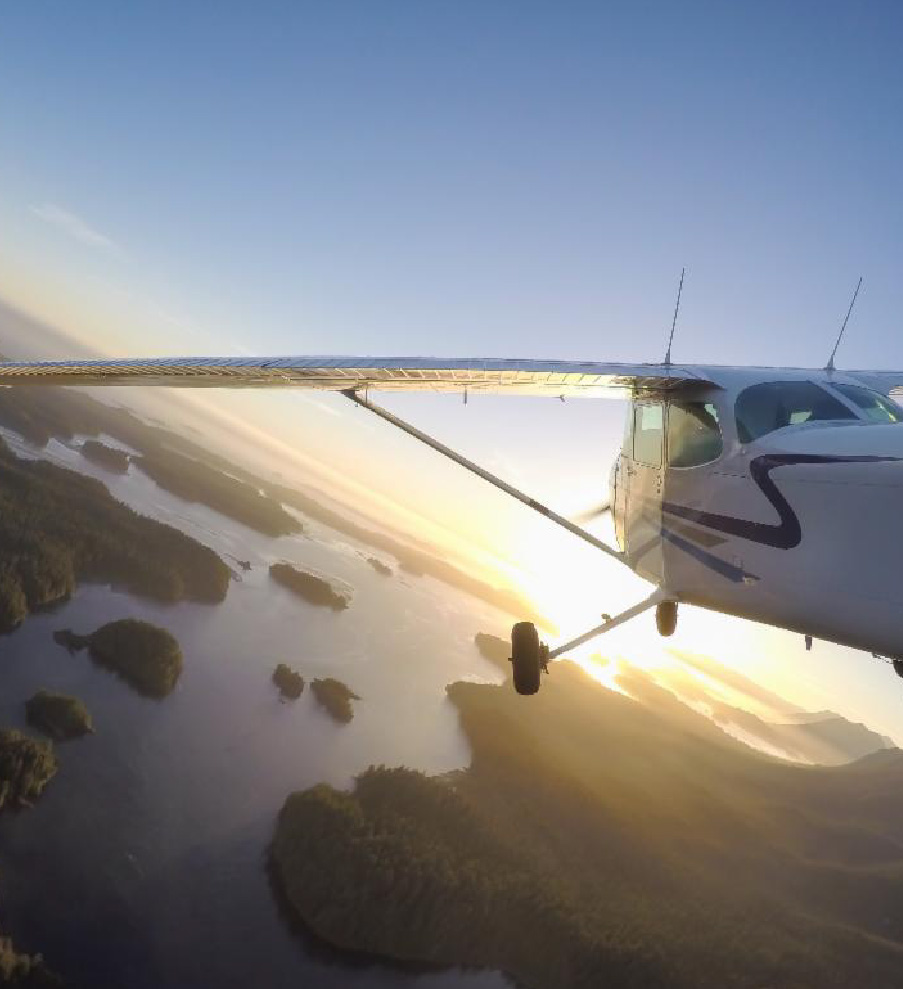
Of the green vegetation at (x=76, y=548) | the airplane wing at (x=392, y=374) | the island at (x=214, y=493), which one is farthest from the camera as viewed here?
the island at (x=214, y=493)

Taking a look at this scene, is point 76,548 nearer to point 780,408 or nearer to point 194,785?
point 194,785

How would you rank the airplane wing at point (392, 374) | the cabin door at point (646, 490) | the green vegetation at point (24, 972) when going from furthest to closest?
the green vegetation at point (24, 972) < the cabin door at point (646, 490) < the airplane wing at point (392, 374)

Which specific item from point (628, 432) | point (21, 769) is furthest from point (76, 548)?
point (628, 432)

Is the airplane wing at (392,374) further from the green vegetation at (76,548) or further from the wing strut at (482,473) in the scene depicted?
the green vegetation at (76,548)

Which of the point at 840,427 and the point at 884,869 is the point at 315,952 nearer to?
the point at 840,427

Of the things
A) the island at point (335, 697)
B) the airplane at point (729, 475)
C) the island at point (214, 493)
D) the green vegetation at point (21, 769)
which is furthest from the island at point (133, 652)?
the island at point (214, 493)

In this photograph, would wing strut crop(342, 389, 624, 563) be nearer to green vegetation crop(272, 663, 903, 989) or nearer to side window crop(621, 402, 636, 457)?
side window crop(621, 402, 636, 457)

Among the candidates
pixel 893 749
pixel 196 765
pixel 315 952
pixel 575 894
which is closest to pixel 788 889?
pixel 575 894
